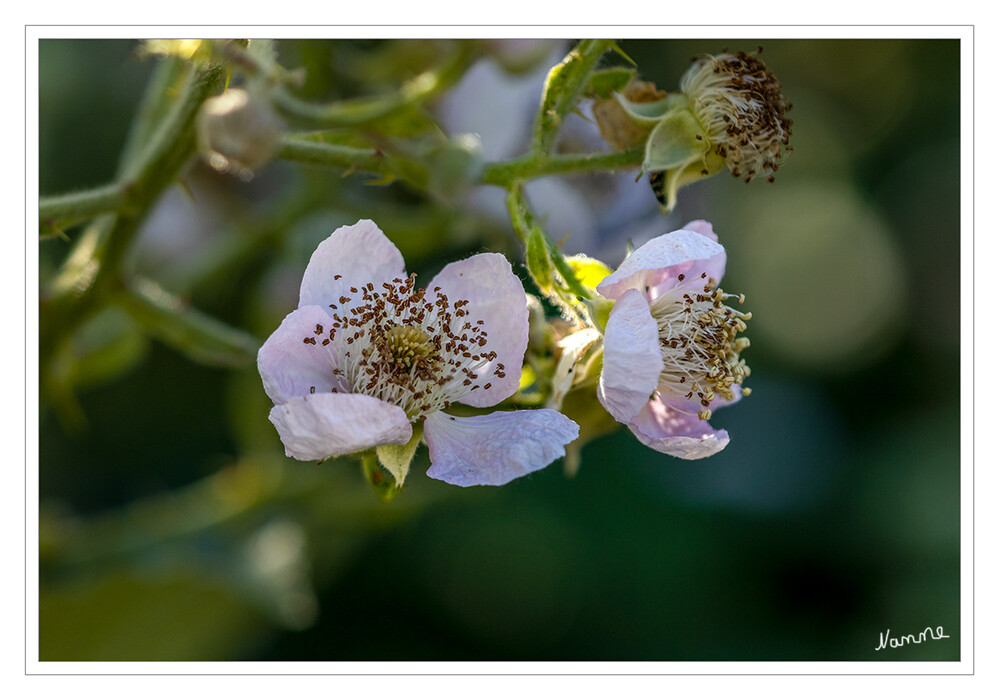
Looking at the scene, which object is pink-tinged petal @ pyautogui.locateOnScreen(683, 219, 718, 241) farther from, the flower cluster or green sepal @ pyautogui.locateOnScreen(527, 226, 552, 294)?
green sepal @ pyautogui.locateOnScreen(527, 226, 552, 294)

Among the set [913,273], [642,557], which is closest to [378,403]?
[642,557]

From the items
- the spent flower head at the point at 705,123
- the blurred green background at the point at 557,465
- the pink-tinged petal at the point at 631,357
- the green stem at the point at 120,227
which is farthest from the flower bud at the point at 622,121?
the green stem at the point at 120,227

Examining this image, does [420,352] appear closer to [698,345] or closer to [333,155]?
[333,155]

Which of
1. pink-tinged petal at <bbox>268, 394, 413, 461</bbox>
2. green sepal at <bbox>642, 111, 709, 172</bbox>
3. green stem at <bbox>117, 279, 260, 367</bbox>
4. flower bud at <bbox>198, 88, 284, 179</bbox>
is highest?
green sepal at <bbox>642, 111, 709, 172</bbox>

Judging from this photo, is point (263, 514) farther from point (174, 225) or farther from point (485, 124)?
point (485, 124)

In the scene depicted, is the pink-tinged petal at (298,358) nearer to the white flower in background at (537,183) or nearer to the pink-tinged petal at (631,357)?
the pink-tinged petal at (631,357)
